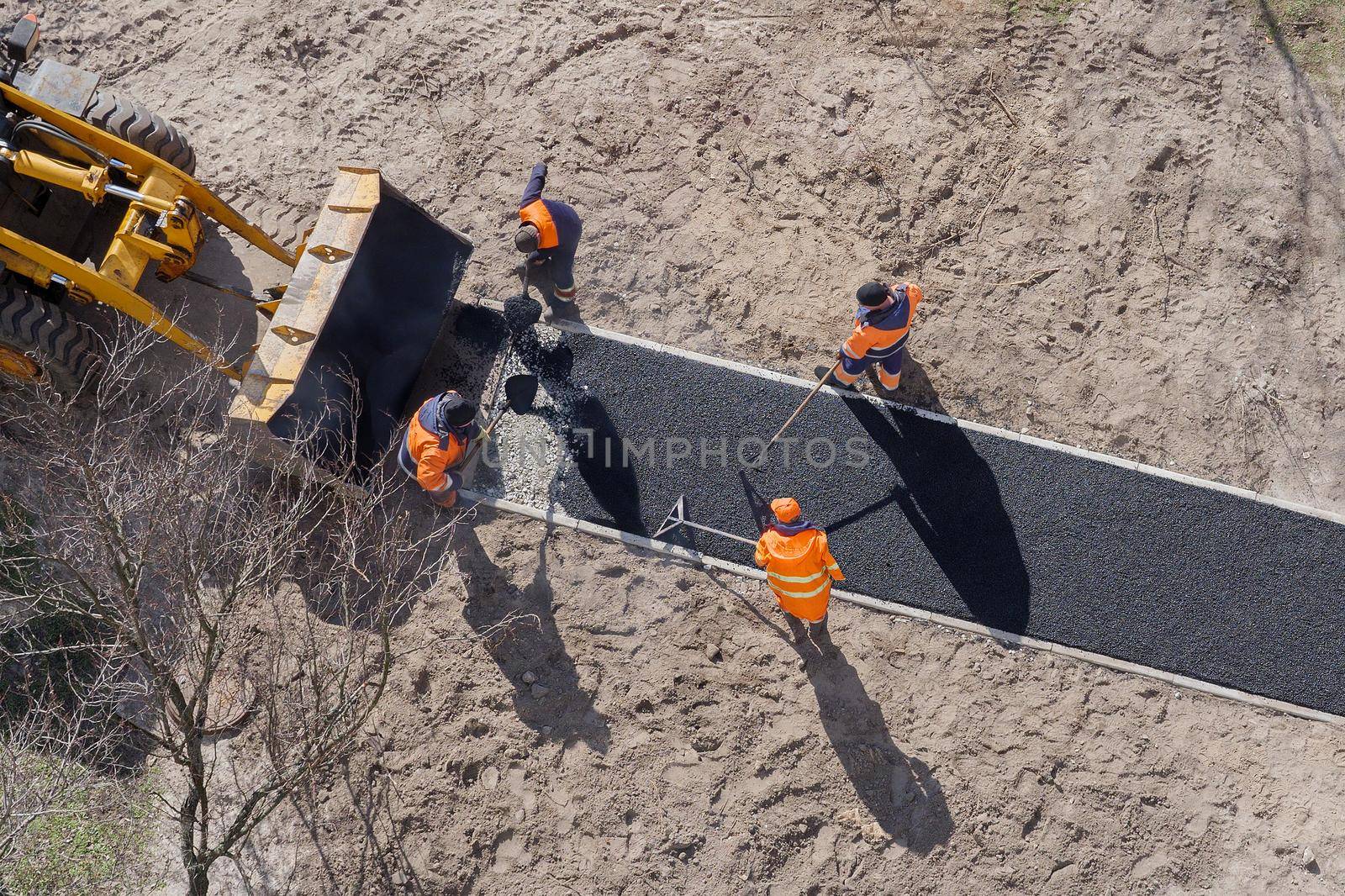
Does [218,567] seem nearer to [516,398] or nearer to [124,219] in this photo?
[516,398]

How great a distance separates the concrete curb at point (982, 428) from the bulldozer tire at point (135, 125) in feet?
10.8

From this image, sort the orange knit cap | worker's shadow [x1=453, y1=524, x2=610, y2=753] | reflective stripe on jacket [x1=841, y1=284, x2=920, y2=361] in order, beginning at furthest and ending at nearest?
worker's shadow [x1=453, y1=524, x2=610, y2=753]
reflective stripe on jacket [x1=841, y1=284, x2=920, y2=361]
the orange knit cap

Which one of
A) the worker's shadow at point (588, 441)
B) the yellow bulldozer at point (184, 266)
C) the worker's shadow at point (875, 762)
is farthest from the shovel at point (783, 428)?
the yellow bulldozer at point (184, 266)

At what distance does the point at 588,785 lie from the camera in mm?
7492

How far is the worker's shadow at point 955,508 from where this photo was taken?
7840 millimetres

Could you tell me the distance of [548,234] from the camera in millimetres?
7750

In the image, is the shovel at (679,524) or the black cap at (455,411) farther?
the shovel at (679,524)

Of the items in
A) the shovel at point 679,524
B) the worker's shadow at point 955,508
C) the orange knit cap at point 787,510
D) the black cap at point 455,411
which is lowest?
the worker's shadow at point 955,508

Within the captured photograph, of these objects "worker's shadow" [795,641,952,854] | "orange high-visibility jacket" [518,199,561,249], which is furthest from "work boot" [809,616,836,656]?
"orange high-visibility jacket" [518,199,561,249]

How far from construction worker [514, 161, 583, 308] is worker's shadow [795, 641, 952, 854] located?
406 centimetres

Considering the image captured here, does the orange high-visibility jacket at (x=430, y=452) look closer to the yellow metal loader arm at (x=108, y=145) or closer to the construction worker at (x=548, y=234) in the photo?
the construction worker at (x=548, y=234)

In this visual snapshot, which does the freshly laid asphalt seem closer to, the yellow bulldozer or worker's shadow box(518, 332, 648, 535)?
worker's shadow box(518, 332, 648, 535)

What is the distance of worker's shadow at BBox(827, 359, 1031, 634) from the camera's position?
784cm

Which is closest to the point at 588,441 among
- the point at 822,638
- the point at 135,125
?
the point at 822,638
